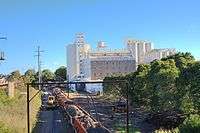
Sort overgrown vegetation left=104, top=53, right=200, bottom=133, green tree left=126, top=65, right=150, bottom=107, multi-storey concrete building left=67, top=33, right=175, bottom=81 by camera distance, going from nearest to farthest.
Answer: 1. overgrown vegetation left=104, top=53, right=200, bottom=133
2. green tree left=126, top=65, right=150, bottom=107
3. multi-storey concrete building left=67, top=33, right=175, bottom=81

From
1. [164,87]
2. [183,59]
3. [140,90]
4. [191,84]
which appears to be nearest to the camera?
[191,84]

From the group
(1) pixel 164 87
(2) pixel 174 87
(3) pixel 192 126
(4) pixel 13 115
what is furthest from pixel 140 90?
(3) pixel 192 126

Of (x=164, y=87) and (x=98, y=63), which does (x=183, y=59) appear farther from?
(x=98, y=63)

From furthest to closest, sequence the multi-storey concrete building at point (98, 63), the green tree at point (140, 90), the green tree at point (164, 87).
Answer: the multi-storey concrete building at point (98, 63) < the green tree at point (140, 90) < the green tree at point (164, 87)

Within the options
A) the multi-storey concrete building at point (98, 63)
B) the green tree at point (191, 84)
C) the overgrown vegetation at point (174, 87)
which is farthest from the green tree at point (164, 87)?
the multi-storey concrete building at point (98, 63)

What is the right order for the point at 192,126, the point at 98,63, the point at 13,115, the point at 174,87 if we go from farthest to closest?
1. the point at 98,63
2. the point at 174,87
3. the point at 13,115
4. the point at 192,126

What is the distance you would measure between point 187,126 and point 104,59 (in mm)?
157751

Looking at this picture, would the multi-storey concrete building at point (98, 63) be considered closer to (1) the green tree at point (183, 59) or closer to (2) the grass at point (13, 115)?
(1) the green tree at point (183, 59)

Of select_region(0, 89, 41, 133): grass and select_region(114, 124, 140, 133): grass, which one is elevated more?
select_region(0, 89, 41, 133): grass

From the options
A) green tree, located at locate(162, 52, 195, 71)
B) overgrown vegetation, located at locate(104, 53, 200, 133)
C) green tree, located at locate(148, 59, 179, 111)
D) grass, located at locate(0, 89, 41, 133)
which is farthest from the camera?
green tree, located at locate(162, 52, 195, 71)

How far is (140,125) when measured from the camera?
39.2 meters

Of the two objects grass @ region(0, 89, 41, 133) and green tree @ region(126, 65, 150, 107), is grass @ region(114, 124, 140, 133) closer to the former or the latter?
grass @ region(0, 89, 41, 133)

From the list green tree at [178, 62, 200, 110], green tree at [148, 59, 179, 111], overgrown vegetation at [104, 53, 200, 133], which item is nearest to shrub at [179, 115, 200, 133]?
overgrown vegetation at [104, 53, 200, 133]

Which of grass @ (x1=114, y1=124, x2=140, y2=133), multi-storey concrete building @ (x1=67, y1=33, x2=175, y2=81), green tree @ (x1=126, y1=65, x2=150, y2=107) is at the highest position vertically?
multi-storey concrete building @ (x1=67, y1=33, x2=175, y2=81)
